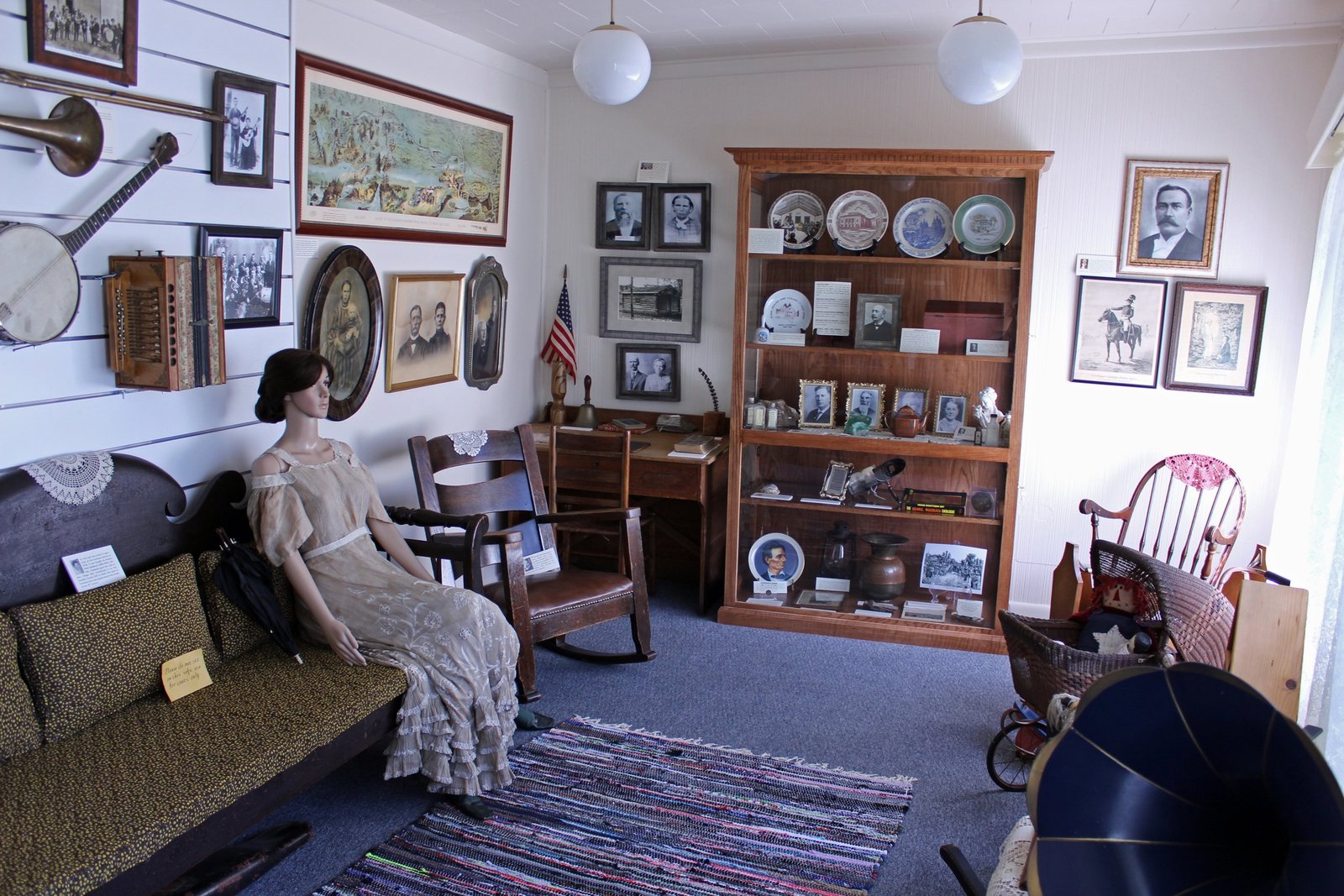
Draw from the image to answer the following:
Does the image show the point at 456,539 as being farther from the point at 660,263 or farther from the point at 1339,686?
the point at 1339,686

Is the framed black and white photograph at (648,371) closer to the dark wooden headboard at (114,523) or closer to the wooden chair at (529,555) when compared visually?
the wooden chair at (529,555)

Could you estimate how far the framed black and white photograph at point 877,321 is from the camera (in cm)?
480

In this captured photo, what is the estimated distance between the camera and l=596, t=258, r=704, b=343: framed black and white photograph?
5336 millimetres

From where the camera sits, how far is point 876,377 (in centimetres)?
496

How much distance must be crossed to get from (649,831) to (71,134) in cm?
246

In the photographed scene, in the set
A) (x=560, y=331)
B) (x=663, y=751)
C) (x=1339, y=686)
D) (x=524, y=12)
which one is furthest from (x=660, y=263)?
(x=1339, y=686)

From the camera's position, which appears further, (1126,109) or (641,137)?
(641,137)

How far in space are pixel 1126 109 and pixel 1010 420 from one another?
56.9 inches

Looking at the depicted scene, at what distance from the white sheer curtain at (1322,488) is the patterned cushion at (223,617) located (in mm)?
2989

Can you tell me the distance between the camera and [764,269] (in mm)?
4859

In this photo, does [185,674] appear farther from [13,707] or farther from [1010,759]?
[1010,759]

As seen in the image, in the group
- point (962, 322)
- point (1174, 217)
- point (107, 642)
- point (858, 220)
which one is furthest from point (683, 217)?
point (107, 642)

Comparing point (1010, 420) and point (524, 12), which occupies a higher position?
point (524, 12)

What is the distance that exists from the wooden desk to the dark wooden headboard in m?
1.77
